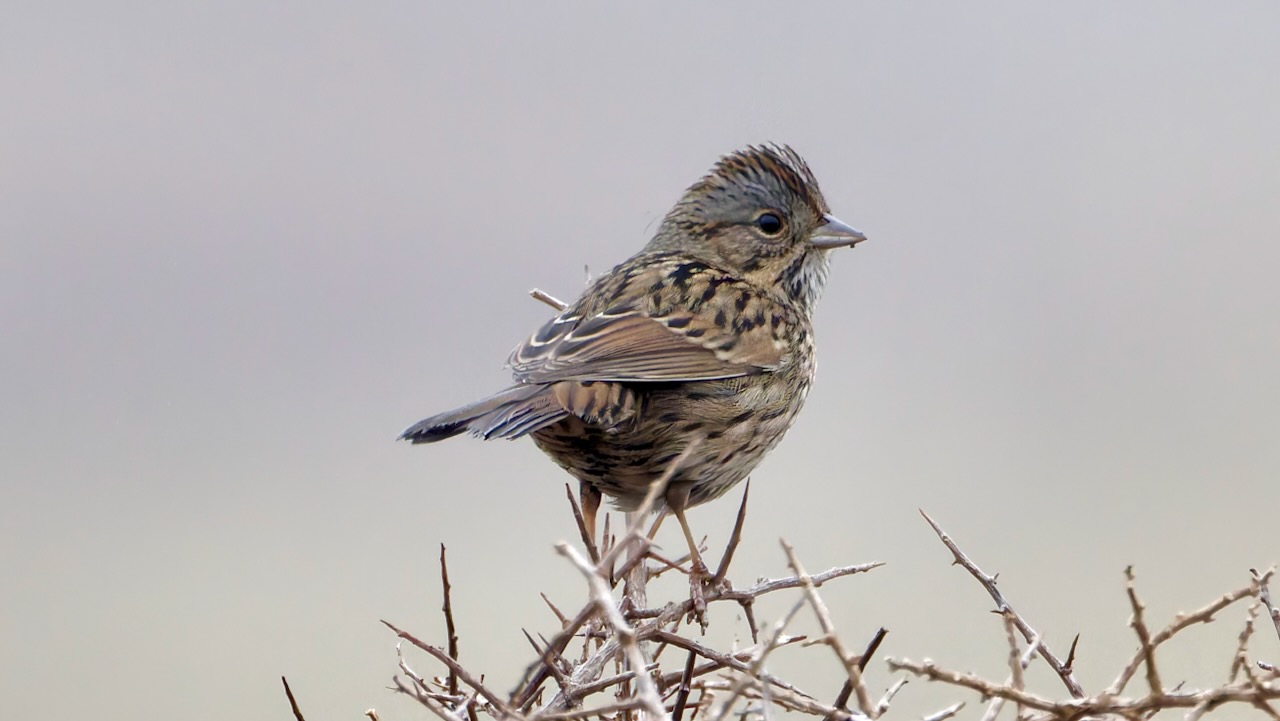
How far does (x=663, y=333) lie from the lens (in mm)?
3438

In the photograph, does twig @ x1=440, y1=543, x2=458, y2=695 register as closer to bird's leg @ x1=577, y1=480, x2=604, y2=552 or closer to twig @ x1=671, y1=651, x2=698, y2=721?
twig @ x1=671, y1=651, x2=698, y2=721

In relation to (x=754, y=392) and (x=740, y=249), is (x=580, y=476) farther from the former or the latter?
(x=740, y=249)

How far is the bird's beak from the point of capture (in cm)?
403

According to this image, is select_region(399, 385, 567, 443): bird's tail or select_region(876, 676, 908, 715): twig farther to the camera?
select_region(399, 385, 567, 443): bird's tail

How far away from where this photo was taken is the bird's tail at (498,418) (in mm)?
2699

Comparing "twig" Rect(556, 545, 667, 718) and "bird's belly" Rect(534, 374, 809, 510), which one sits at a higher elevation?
"bird's belly" Rect(534, 374, 809, 510)

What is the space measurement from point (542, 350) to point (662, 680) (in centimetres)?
142

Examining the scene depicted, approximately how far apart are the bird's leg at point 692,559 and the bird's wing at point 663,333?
0.96 feet

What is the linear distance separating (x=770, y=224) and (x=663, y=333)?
A: 0.83 m

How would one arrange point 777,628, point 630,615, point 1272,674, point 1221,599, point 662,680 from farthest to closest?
point 630,615 → point 662,680 → point 1272,674 → point 1221,599 → point 777,628

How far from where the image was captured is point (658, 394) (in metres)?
3.31

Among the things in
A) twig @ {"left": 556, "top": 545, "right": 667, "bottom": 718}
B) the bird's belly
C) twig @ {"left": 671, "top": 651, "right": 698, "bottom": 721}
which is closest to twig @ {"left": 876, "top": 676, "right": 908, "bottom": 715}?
twig @ {"left": 671, "top": 651, "right": 698, "bottom": 721}

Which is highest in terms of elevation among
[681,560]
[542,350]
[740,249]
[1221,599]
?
[740,249]

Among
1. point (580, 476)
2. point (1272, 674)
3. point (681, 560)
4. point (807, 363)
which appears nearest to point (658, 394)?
point (580, 476)
